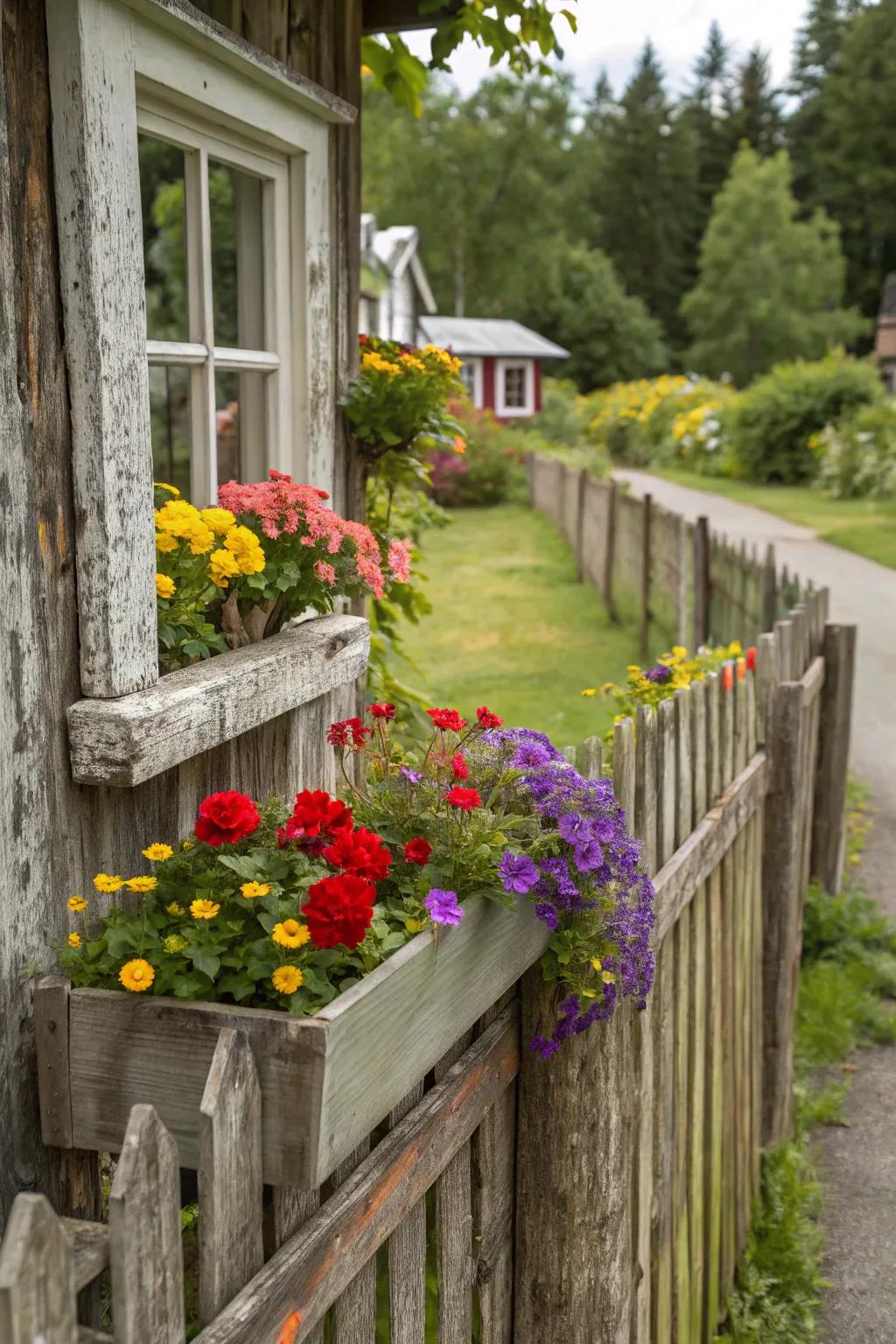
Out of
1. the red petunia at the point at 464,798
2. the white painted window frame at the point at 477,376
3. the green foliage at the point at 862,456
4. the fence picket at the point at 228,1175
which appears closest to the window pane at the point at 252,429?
the red petunia at the point at 464,798

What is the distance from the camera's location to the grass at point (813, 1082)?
131 inches

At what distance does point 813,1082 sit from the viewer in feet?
14.5

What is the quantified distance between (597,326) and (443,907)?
51.1m

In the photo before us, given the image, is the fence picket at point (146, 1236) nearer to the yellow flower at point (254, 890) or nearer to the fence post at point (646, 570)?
the yellow flower at point (254, 890)

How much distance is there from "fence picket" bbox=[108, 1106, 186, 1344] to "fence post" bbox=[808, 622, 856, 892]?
15.2 ft

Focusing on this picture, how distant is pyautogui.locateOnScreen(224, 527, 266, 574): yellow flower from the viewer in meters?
2.22

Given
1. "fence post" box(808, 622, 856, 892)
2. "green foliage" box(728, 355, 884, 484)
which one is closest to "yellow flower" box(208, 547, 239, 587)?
"fence post" box(808, 622, 856, 892)

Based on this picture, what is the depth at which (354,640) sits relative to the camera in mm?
2729

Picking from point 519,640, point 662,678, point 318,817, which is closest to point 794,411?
point 519,640

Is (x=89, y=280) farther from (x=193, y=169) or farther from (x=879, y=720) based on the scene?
(x=879, y=720)

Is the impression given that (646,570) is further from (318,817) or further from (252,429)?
(318,817)

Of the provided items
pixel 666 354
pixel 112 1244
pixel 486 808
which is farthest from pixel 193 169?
pixel 666 354

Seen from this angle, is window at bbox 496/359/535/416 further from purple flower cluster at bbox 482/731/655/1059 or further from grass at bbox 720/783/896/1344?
purple flower cluster at bbox 482/731/655/1059

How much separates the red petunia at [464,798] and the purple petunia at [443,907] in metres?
0.17
